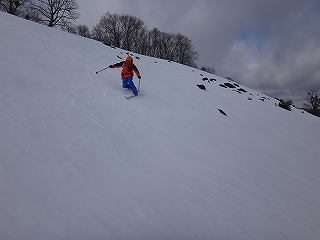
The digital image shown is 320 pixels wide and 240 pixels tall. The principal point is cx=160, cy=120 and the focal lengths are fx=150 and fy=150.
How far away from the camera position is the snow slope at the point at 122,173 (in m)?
1.76

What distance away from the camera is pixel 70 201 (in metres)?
1.83

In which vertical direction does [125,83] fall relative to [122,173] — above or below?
above

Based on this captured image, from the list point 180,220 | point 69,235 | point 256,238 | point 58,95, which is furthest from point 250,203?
point 58,95

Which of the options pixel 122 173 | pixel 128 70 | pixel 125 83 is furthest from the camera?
pixel 125 83

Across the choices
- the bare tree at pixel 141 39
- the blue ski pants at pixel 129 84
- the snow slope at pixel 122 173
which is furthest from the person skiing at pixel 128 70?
the bare tree at pixel 141 39

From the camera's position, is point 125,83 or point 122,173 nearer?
point 122,173

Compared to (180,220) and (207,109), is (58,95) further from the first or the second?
(207,109)

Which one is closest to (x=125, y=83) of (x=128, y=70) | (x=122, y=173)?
(x=128, y=70)

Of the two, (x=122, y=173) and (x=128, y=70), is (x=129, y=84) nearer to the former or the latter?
(x=128, y=70)

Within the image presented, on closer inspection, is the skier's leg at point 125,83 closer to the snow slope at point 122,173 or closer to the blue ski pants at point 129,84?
the blue ski pants at point 129,84

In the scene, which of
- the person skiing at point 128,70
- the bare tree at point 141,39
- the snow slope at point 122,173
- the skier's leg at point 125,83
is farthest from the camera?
the bare tree at point 141,39

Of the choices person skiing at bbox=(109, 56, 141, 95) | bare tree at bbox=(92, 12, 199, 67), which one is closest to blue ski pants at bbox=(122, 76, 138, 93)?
person skiing at bbox=(109, 56, 141, 95)

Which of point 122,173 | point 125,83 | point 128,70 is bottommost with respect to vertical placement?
point 122,173

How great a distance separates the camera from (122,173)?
2.56 metres
